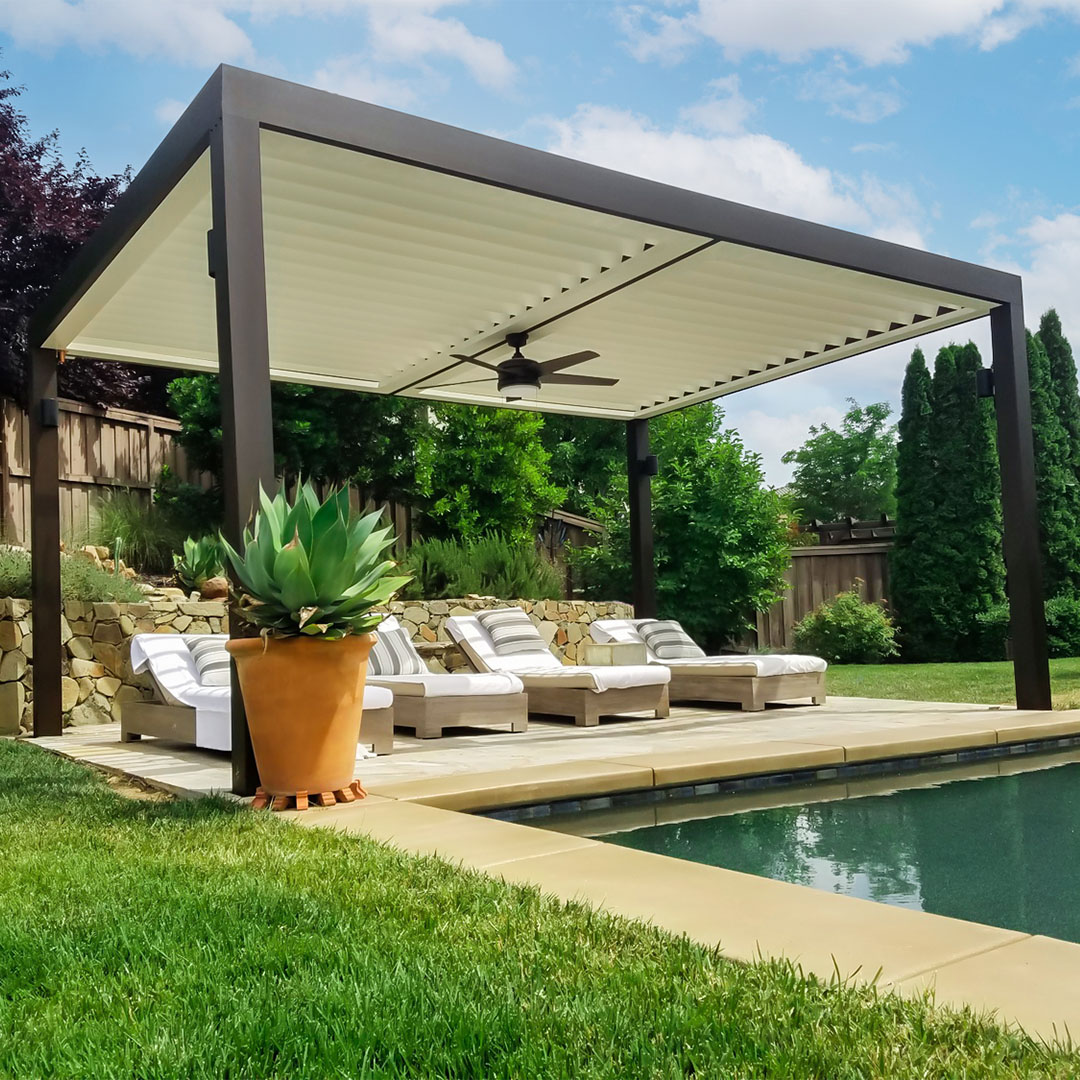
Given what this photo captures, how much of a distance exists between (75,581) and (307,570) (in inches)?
227

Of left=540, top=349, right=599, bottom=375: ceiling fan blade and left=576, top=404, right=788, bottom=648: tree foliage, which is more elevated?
left=540, top=349, right=599, bottom=375: ceiling fan blade

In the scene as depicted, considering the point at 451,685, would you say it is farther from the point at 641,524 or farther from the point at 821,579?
the point at 821,579

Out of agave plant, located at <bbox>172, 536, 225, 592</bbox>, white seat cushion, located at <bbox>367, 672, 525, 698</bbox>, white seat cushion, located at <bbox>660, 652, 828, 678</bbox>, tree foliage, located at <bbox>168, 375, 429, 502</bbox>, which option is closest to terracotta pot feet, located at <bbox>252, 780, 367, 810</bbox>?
white seat cushion, located at <bbox>367, 672, 525, 698</bbox>

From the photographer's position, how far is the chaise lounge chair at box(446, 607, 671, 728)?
7.93m

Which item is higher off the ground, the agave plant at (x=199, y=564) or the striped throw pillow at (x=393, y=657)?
the agave plant at (x=199, y=564)

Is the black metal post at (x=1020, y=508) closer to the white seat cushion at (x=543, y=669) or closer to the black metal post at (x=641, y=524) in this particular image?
the white seat cushion at (x=543, y=669)

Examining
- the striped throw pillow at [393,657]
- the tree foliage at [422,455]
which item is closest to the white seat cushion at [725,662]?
the striped throw pillow at [393,657]

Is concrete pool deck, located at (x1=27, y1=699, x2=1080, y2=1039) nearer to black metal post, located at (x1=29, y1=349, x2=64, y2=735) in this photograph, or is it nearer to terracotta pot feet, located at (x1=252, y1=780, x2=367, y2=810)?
terracotta pot feet, located at (x1=252, y1=780, x2=367, y2=810)

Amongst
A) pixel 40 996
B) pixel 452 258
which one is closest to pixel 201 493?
pixel 452 258

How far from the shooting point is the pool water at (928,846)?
310cm

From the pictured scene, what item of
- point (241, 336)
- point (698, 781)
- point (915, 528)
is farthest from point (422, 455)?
point (698, 781)

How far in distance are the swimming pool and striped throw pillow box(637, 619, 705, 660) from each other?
4414mm

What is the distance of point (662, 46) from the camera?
583 inches

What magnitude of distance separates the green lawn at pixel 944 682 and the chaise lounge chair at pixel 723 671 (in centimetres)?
101
